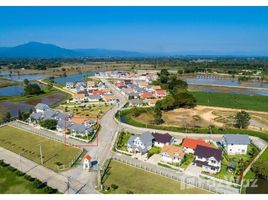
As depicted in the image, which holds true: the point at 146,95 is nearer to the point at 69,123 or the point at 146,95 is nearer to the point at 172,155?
the point at 69,123

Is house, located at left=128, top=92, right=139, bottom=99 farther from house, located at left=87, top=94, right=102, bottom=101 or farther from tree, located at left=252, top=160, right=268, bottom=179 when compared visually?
tree, located at left=252, top=160, right=268, bottom=179

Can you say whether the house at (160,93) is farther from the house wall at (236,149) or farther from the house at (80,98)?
the house wall at (236,149)

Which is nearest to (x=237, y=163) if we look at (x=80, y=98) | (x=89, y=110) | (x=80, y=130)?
(x=80, y=130)

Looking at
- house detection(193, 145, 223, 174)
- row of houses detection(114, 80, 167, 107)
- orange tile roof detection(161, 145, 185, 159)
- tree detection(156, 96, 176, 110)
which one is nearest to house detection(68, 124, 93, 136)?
orange tile roof detection(161, 145, 185, 159)

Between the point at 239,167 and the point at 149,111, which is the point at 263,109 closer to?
the point at 149,111

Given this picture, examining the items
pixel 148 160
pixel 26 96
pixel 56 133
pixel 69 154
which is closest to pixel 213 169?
pixel 148 160

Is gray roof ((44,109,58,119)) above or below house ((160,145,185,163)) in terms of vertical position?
above
